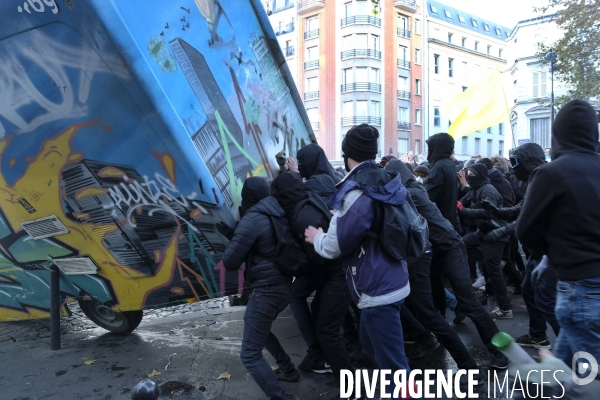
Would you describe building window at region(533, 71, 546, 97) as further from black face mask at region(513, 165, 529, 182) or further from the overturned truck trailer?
the overturned truck trailer

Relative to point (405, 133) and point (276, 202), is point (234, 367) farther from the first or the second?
point (405, 133)

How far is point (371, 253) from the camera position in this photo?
2.88 m

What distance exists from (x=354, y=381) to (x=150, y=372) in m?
1.90

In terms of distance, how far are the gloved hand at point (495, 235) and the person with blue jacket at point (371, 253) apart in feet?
8.25

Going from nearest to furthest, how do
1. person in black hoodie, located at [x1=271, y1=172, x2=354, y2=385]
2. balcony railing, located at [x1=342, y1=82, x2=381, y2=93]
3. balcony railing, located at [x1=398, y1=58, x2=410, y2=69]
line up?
person in black hoodie, located at [x1=271, y1=172, x2=354, y2=385] → balcony railing, located at [x1=342, y1=82, x2=381, y2=93] → balcony railing, located at [x1=398, y1=58, x2=410, y2=69]

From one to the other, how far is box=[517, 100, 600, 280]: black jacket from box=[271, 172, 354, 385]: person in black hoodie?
1.47 metres

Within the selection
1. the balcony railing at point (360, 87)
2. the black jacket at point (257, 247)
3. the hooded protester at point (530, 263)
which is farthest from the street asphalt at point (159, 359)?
the balcony railing at point (360, 87)

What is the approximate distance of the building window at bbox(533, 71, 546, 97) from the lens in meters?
27.7

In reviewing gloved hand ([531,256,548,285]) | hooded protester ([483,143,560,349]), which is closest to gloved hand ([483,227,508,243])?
hooded protester ([483,143,560,349])

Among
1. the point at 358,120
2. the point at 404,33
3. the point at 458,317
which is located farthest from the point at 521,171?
the point at 404,33

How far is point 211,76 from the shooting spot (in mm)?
4051

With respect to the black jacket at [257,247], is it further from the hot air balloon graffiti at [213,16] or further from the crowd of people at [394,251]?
the hot air balloon graffiti at [213,16]

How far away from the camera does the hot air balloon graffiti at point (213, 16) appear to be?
13.6 feet

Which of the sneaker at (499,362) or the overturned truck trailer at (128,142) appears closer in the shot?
the overturned truck trailer at (128,142)
